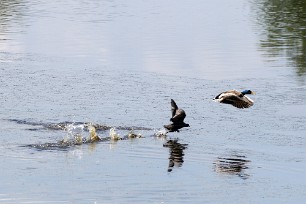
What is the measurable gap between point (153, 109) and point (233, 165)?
17.6 feet

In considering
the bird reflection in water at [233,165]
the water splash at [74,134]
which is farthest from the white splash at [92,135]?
the bird reflection in water at [233,165]

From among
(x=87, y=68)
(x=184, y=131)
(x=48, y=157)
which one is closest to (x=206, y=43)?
(x=87, y=68)

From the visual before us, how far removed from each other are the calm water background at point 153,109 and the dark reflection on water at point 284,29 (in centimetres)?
12

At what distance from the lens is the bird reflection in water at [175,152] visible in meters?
19.2

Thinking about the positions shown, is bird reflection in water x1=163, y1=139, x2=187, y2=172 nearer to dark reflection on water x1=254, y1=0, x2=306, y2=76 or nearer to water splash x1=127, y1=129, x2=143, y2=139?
water splash x1=127, y1=129, x2=143, y2=139

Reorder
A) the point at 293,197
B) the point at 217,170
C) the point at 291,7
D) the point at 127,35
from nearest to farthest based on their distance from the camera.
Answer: the point at 293,197
the point at 217,170
the point at 127,35
the point at 291,7

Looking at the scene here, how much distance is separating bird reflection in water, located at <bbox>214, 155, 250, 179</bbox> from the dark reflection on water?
10290mm

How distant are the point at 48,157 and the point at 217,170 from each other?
11.2 ft

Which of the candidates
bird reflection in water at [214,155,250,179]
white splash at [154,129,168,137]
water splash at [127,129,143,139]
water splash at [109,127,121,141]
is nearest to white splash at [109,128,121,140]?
water splash at [109,127,121,141]

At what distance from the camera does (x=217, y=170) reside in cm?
1870

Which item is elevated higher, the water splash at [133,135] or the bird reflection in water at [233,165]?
the bird reflection in water at [233,165]

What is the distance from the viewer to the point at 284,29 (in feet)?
137

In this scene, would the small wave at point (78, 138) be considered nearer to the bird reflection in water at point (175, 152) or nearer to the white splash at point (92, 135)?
the white splash at point (92, 135)

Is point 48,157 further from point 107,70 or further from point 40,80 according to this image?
point 107,70
